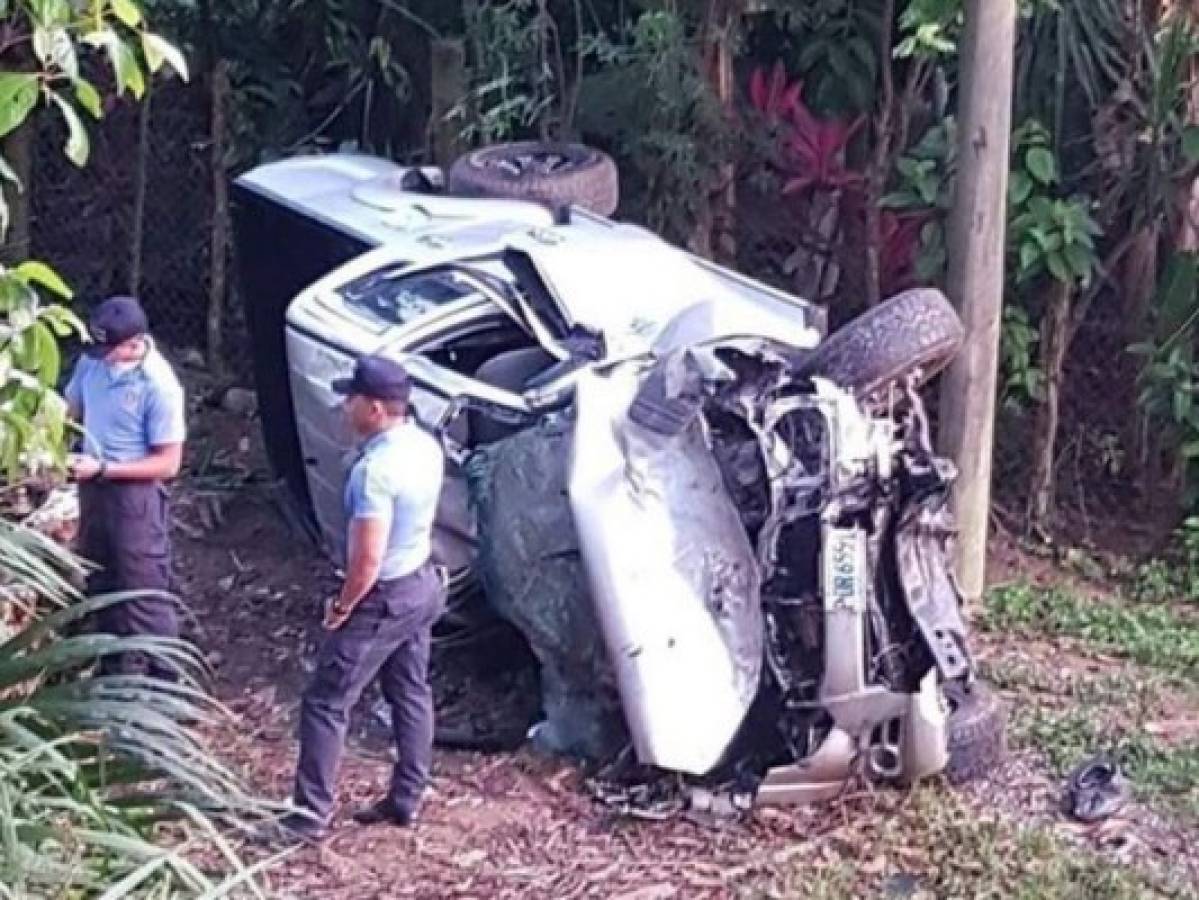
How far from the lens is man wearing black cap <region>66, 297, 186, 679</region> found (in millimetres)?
7695

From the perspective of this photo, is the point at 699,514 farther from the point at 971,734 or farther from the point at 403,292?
the point at 403,292

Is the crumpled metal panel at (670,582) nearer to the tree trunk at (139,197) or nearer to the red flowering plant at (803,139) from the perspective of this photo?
the red flowering plant at (803,139)

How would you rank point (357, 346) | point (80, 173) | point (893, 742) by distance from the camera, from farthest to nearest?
point (80, 173), point (357, 346), point (893, 742)

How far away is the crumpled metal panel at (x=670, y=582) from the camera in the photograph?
7297 millimetres

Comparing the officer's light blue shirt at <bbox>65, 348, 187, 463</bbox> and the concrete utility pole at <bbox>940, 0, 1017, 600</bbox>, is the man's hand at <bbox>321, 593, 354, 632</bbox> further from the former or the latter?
the concrete utility pole at <bbox>940, 0, 1017, 600</bbox>

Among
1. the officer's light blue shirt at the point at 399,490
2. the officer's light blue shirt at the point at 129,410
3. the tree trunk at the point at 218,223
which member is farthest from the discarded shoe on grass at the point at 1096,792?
the tree trunk at the point at 218,223

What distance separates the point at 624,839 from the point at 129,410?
205 centimetres

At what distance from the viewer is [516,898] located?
695cm

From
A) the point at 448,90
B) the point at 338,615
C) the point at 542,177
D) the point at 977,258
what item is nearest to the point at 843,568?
the point at 338,615

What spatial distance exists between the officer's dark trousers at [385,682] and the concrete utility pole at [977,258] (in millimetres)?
2511

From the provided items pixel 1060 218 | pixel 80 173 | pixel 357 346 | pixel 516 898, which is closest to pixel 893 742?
pixel 516 898

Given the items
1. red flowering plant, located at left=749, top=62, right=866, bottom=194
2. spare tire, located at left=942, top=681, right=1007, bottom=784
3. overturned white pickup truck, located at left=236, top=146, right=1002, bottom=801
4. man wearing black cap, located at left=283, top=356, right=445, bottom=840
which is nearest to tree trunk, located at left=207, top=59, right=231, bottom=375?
red flowering plant, located at left=749, top=62, right=866, bottom=194

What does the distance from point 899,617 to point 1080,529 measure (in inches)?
113

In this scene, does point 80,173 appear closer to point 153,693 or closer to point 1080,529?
point 1080,529
